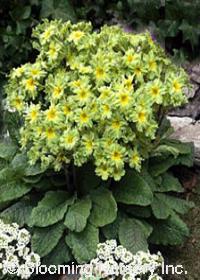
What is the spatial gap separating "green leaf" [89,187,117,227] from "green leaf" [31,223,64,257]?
220mm

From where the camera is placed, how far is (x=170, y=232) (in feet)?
13.5

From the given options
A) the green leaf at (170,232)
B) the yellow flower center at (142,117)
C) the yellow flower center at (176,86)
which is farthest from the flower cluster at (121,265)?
the yellow flower center at (176,86)

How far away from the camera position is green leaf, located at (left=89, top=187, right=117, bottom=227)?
12.9 feet

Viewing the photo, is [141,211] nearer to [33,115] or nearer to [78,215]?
[78,215]

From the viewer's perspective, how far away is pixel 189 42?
541cm

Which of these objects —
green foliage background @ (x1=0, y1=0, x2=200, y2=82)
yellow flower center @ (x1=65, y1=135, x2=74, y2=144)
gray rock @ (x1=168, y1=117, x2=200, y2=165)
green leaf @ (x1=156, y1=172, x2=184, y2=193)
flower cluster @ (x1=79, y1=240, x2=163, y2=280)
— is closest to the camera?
flower cluster @ (x1=79, y1=240, x2=163, y2=280)

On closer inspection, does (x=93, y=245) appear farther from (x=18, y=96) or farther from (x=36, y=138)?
(x=18, y=96)

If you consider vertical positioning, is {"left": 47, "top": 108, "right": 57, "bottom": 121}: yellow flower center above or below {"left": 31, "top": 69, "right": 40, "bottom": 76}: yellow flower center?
below

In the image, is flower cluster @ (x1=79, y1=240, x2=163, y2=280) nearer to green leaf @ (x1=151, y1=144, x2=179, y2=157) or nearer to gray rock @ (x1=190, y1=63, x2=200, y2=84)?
green leaf @ (x1=151, y1=144, x2=179, y2=157)

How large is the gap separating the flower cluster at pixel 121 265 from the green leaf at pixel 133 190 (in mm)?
399

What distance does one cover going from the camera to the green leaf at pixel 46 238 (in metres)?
3.93

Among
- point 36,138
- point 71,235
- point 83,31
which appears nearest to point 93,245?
point 71,235

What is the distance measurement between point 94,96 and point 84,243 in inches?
35.7

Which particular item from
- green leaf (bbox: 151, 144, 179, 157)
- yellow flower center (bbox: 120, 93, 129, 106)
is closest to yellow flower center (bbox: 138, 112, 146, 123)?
yellow flower center (bbox: 120, 93, 129, 106)
